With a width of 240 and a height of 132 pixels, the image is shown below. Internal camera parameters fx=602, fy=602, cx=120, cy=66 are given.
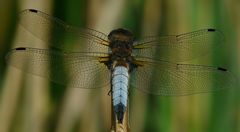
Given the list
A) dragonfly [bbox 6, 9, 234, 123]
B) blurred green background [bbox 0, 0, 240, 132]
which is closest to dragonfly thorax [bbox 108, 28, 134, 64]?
dragonfly [bbox 6, 9, 234, 123]

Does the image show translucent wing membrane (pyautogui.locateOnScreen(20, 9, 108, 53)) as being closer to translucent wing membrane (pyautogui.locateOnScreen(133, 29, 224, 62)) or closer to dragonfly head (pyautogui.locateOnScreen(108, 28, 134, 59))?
dragonfly head (pyautogui.locateOnScreen(108, 28, 134, 59))

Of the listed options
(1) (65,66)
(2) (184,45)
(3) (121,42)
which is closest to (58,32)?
(1) (65,66)

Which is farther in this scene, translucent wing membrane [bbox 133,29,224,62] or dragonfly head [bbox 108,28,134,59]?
translucent wing membrane [bbox 133,29,224,62]

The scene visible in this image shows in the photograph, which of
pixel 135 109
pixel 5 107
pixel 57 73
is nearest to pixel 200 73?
pixel 135 109

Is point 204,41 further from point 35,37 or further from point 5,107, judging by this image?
point 5,107

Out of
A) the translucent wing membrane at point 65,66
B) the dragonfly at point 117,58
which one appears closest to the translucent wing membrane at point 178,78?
the dragonfly at point 117,58

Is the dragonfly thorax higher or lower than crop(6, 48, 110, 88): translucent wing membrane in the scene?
higher
